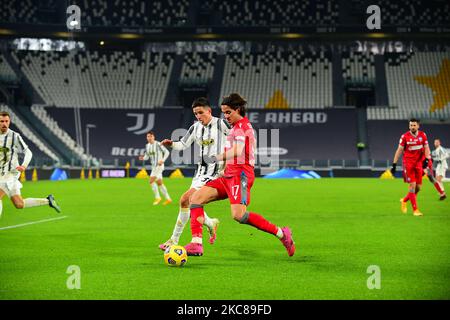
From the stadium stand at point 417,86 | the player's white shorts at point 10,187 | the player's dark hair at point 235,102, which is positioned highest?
the stadium stand at point 417,86

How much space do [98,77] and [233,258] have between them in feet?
178

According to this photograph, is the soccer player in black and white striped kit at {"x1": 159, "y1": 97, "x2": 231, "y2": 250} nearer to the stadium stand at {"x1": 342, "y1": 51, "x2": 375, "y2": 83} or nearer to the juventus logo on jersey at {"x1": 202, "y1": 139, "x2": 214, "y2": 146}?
the juventus logo on jersey at {"x1": 202, "y1": 139, "x2": 214, "y2": 146}

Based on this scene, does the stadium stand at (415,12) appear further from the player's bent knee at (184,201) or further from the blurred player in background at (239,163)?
the blurred player in background at (239,163)

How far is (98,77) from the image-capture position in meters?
63.5

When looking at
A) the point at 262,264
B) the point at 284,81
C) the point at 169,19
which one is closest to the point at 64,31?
the point at 169,19

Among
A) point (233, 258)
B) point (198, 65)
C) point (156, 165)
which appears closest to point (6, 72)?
point (198, 65)

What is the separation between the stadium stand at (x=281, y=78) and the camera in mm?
61594

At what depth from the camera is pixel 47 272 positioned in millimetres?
9617

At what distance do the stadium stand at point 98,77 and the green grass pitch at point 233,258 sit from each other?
41.6 metres

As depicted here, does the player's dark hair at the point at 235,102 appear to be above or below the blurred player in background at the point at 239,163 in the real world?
above

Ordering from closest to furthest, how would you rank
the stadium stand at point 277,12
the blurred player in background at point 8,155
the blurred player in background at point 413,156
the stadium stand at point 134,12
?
the blurred player in background at point 8,155
the blurred player in background at point 413,156
the stadium stand at point 277,12
the stadium stand at point 134,12

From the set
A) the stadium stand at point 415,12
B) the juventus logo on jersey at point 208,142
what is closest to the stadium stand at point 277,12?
the stadium stand at point 415,12

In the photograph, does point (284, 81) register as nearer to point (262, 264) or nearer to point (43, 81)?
point (43, 81)

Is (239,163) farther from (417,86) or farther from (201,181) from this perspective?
(417,86)
